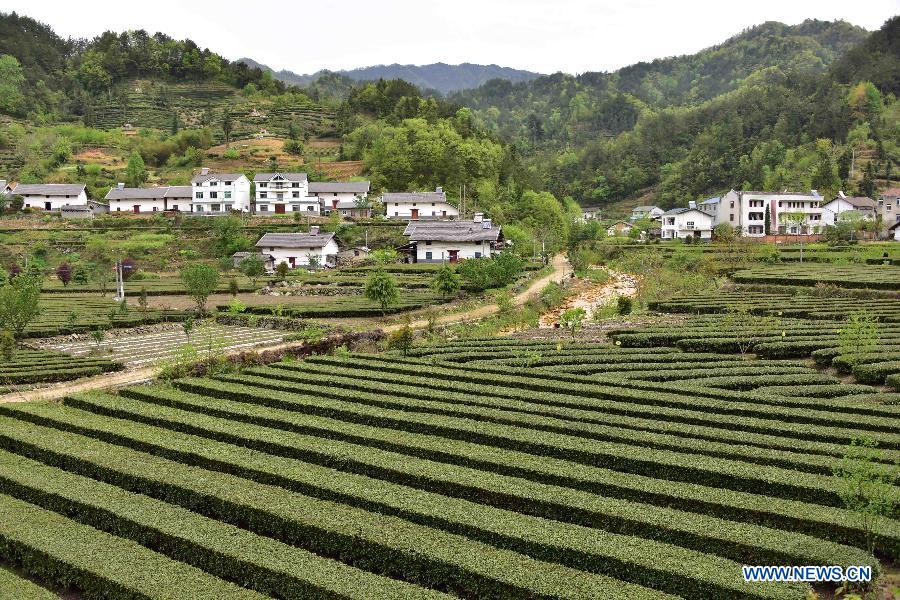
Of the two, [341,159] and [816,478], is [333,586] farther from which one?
[341,159]

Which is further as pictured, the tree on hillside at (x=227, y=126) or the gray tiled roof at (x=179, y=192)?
the tree on hillside at (x=227, y=126)

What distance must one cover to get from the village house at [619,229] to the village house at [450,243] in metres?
34.9

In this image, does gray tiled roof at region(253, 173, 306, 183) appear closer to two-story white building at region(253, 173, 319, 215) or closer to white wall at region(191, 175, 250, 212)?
two-story white building at region(253, 173, 319, 215)

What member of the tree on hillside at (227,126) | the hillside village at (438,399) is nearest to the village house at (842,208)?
the hillside village at (438,399)

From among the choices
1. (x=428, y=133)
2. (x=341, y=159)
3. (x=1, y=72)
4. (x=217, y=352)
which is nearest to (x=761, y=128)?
(x=428, y=133)

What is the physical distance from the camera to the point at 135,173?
102 m

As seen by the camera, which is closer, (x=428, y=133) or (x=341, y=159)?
(x=428, y=133)

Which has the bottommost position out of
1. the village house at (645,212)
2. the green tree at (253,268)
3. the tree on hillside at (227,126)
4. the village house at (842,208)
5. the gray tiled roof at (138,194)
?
the green tree at (253,268)

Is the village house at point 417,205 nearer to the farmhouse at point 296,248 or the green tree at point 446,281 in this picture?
the farmhouse at point 296,248

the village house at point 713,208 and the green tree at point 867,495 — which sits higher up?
the village house at point 713,208

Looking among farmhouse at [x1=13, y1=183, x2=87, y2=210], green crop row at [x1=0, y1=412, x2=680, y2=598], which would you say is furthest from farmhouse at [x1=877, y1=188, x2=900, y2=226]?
farmhouse at [x1=13, y1=183, x2=87, y2=210]

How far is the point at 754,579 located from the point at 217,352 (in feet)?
81.6

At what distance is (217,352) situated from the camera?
32781 millimetres

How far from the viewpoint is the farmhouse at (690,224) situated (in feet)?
300
